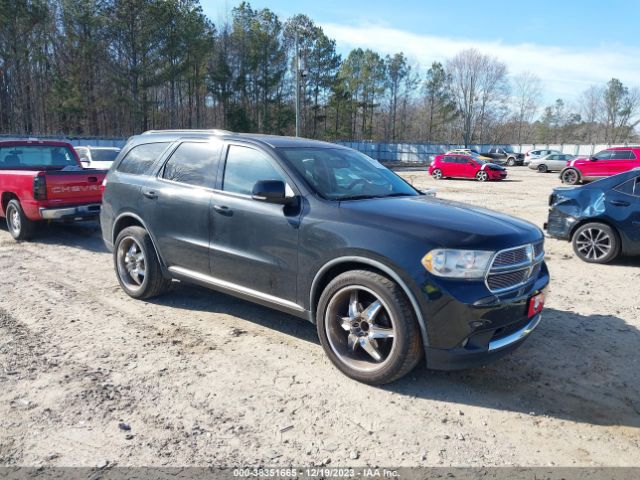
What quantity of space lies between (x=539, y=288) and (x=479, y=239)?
788 mm

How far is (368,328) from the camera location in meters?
3.54

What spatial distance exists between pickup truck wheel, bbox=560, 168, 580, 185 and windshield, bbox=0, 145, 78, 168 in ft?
69.7

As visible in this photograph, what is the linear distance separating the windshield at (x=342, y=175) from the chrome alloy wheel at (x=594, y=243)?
438cm

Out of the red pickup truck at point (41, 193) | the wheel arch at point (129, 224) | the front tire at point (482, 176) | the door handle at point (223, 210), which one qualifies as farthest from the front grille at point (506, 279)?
the front tire at point (482, 176)

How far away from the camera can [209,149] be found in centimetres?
470

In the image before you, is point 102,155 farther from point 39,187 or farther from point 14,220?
point 39,187

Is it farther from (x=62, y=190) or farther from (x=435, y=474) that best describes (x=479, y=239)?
(x=62, y=190)

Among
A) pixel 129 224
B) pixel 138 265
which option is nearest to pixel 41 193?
pixel 129 224

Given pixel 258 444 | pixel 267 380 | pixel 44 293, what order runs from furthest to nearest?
pixel 44 293 → pixel 267 380 → pixel 258 444

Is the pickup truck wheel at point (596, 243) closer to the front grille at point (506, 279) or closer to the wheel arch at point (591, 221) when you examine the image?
the wheel arch at point (591, 221)

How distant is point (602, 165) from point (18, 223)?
75.9 ft

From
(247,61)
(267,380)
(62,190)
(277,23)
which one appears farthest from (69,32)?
(267,380)

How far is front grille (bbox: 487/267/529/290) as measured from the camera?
3.27 m

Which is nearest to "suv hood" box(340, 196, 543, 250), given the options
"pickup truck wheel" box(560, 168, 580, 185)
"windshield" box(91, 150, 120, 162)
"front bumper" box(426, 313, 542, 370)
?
"front bumper" box(426, 313, 542, 370)
